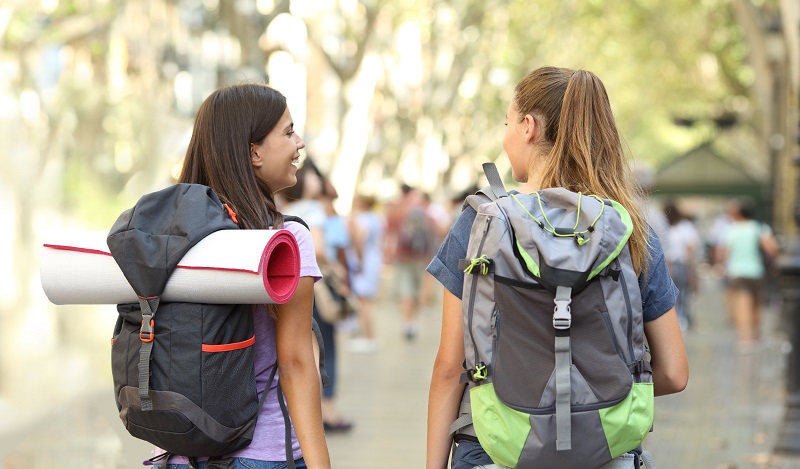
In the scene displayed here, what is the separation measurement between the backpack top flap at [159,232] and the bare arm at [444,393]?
1.87 ft

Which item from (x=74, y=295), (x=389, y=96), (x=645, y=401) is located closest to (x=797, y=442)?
(x=645, y=401)

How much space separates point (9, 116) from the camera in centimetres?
1499

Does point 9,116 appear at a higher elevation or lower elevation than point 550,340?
higher

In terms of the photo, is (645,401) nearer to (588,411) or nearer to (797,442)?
(588,411)

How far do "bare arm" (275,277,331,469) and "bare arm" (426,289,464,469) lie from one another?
266 mm

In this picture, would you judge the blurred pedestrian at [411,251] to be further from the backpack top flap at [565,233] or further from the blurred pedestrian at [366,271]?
the backpack top flap at [565,233]

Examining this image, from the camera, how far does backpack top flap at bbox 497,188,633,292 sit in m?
2.61

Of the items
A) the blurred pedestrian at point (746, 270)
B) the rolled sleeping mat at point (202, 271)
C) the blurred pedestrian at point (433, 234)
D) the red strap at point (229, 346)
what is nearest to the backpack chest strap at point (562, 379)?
the rolled sleeping mat at point (202, 271)

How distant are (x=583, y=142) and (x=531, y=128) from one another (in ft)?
0.48

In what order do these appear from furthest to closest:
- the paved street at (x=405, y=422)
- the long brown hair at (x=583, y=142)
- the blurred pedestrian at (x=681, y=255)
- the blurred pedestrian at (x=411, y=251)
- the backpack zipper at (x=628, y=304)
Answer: the blurred pedestrian at (x=411, y=251)
the blurred pedestrian at (x=681, y=255)
the paved street at (x=405, y=422)
the long brown hair at (x=583, y=142)
the backpack zipper at (x=628, y=304)

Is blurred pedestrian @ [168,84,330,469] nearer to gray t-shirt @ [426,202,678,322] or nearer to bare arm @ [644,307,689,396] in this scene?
gray t-shirt @ [426,202,678,322]

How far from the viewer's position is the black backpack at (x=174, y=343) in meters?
2.72

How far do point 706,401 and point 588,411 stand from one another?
903 cm

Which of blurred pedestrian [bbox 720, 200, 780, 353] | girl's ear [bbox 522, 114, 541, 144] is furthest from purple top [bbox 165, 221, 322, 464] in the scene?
blurred pedestrian [bbox 720, 200, 780, 353]
